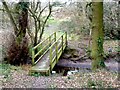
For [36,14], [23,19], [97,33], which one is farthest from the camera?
[36,14]

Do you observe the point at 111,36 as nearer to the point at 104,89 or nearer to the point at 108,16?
the point at 108,16

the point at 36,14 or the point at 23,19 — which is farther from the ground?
→ the point at 36,14

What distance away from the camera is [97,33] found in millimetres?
8164

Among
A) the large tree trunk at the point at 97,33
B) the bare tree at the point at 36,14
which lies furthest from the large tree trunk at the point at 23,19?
the large tree trunk at the point at 97,33

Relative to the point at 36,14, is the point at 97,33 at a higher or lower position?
lower

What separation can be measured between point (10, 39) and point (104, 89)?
21.5 feet

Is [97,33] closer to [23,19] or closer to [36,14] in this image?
[23,19]

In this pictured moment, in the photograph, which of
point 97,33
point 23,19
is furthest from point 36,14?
point 97,33

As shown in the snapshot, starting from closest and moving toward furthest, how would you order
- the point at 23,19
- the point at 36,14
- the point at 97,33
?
the point at 97,33 < the point at 23,19 < the point at 36,14

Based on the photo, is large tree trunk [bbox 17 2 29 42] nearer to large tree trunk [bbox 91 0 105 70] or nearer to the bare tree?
the bare tree

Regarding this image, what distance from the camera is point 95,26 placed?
26.6 ft

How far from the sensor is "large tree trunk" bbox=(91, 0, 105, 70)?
7.97 meters

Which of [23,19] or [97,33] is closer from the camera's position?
[97,33]

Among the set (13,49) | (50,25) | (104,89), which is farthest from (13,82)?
(50,25)
